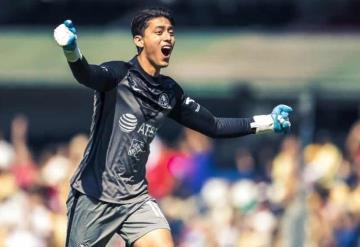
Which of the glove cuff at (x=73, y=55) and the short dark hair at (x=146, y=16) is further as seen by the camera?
the short dark hair at (x=146, y=16)

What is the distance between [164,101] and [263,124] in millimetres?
834

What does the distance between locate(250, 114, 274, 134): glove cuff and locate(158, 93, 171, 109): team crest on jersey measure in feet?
2.47

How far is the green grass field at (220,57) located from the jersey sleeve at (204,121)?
350 inches

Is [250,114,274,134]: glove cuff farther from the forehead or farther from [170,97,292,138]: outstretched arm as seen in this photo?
the forehead

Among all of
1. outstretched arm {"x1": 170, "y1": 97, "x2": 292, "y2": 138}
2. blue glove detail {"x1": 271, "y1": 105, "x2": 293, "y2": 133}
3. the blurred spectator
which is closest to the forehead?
outstretched arm {"x1": 170, "y1": 97, "x2": 292, "y2": 138}

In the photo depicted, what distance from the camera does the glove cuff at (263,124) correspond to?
34.3 feet

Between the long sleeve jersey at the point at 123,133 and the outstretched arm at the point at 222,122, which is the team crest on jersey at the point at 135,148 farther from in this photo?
the outstretched arm at the point at 222,122

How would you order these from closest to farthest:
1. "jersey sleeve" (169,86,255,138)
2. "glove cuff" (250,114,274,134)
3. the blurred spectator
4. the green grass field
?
"jersey sleeve" (169,86,255,138), "glove cuff" (250,114,274,134), the blurred spectator, the green grass field

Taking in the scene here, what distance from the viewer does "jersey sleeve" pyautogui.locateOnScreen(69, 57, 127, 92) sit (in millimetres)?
9297

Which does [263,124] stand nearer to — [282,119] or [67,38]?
[282,119]

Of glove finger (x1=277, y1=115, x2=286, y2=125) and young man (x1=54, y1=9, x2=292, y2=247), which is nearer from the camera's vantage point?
young man (x1=54, y1=9, x2=292, y2=247)

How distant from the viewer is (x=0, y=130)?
22.5m

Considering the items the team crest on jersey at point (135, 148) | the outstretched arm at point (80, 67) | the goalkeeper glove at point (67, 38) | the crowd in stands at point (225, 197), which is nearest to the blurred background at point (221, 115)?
the crowd in stands at point (225, 197)

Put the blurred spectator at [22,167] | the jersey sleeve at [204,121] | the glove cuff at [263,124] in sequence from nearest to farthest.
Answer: the jersey sleeve at [204,121]
the glove cuff at [263,124]
the blurred spectator at [22,167]
